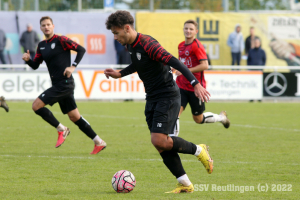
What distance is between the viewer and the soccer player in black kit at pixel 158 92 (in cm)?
503

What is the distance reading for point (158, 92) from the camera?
530cm

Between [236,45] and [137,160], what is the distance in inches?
628

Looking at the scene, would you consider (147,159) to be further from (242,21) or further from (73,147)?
(242,21)

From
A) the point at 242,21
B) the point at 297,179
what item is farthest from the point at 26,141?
the point at 242,21

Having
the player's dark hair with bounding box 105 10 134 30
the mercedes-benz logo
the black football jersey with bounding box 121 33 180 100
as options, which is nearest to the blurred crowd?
the mercedes-benz logo

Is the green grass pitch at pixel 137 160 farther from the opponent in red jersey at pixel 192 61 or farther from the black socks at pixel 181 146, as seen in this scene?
the opponent in red jersey at pixel 192 61

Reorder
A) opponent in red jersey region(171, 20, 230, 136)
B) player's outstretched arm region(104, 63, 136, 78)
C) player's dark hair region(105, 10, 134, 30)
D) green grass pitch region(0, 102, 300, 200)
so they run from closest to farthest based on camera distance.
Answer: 1. player's dark hair region(105, 10, 134, 30)
2. green grass pitch region(0, 102, 300, 200)
3. player's outstretched arm region(104, 63, 136, 78)
4. opponent in red jersey region(171, 20, 230, 136)

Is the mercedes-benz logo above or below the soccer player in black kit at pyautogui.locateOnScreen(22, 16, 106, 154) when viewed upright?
below

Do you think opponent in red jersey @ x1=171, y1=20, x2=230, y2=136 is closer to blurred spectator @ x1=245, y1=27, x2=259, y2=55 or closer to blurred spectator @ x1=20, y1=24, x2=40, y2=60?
blurred spectator @ x1=20, y1=24, x2=40, y2=60

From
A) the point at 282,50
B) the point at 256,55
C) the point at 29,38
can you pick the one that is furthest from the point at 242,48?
the point at 29,38

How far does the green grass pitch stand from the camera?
532 centimetres

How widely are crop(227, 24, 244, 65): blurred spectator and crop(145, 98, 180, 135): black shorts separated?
17.5 meters

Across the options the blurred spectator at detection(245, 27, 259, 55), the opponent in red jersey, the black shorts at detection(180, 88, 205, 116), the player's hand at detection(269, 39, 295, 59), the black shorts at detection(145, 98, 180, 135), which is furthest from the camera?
the player's hand at detection(269, 39, 295, 59)

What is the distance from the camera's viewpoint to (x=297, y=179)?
19.5 ft
